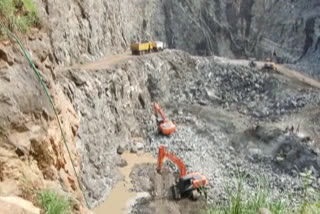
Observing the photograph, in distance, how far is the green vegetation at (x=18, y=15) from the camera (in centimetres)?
796

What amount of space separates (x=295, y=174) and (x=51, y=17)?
1828cm

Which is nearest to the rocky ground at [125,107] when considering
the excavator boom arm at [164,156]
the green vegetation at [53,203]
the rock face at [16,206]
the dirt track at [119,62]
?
the green vegetation at [53,203]

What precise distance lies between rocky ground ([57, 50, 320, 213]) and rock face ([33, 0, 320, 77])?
23.8ft

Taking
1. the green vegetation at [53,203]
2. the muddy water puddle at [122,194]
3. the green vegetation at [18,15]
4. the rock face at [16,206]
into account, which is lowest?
the muddy water puddle at [122,194]

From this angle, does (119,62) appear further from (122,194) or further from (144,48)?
(122,194)

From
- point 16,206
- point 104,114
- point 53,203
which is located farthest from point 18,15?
point 104,114

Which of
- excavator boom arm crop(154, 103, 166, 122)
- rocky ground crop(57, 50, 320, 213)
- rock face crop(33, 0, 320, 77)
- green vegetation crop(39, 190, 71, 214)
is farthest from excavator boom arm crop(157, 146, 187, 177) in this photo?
rock face crop(33, 0, 320, 77)

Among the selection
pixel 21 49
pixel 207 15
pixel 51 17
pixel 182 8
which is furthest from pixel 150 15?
pixel 21 49

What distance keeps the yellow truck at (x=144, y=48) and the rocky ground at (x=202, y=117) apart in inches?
38.3

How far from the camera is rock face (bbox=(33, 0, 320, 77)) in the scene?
40.7 meters

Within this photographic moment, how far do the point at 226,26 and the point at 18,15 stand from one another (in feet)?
165

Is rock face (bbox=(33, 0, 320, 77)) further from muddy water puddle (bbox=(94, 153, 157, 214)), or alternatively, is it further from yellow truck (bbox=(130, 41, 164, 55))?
muddy water puddle (bbox=(94, 153, 157, 214))

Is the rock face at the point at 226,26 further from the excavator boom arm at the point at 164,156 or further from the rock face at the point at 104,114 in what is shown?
the excavator boom arm at the point at 164,156

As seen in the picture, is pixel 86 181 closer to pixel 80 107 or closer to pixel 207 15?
→ pixel 80 107
